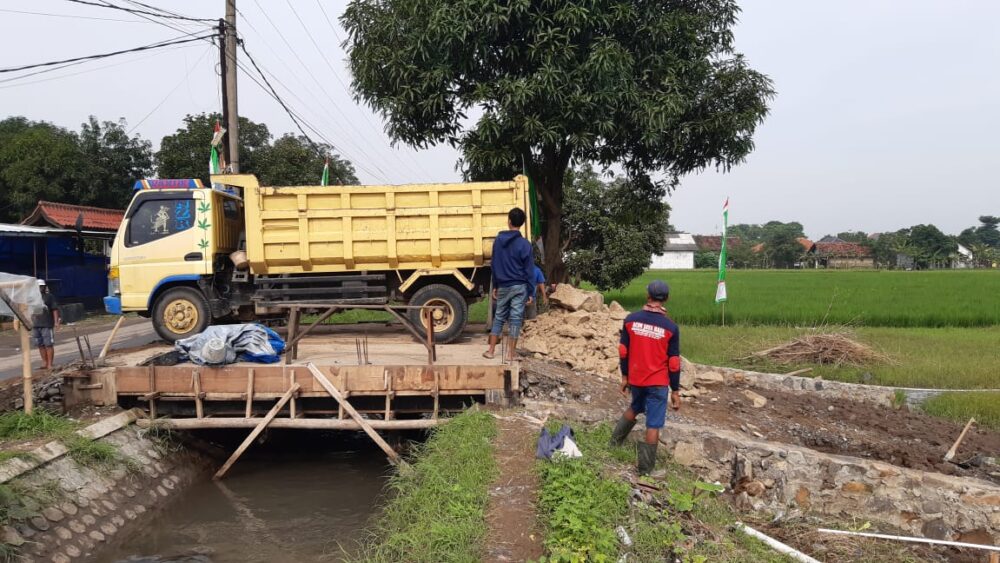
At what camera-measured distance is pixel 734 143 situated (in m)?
10.9

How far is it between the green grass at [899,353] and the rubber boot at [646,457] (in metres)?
5.09

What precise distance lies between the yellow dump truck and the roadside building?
26.9 feet

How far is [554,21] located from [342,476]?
710 cm

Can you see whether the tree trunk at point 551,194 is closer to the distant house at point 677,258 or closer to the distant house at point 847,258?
the distant house at point 677,258

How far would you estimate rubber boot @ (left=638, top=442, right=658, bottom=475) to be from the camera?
520 cm

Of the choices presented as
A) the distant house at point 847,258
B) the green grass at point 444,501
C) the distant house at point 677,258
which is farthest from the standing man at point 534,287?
the distant house at point 847,258

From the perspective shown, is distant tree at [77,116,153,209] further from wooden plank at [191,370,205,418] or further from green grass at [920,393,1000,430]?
green grass at [920,393,1000,430]

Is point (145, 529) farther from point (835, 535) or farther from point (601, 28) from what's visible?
point (601, 28)

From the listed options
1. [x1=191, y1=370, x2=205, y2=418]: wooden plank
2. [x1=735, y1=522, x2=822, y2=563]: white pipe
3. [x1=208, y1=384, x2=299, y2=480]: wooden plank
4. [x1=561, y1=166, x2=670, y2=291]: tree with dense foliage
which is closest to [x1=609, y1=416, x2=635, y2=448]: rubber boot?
[x1=735, y1=522, x2=822, y2=563]: white pipe

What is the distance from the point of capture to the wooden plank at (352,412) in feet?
21.7

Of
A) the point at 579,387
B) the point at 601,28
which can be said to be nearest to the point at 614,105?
the point at 601,28

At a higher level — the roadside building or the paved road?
the roadside building

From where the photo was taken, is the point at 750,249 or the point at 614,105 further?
the point at 750,249

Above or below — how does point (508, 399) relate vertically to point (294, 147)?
below
